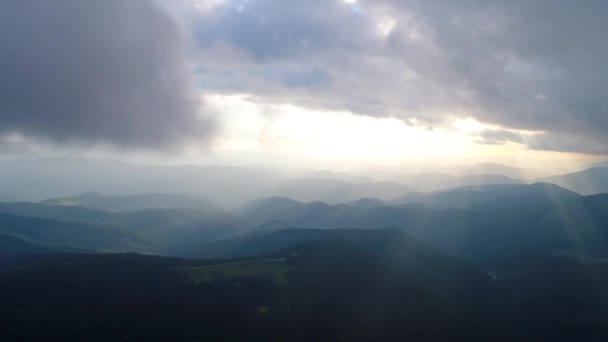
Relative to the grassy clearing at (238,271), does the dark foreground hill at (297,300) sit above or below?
below

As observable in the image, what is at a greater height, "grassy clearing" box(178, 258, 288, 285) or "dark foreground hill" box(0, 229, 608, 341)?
"grassy clearing" box(178, 258, 288, 285)

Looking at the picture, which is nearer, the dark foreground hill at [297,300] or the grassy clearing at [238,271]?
the dark foreground hill at [297,300]

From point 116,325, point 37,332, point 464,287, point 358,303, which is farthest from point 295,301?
point 464,287

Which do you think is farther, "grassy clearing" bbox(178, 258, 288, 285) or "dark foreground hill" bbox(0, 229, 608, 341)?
"grassy clearing" bbox(178, 258, 288, 285)

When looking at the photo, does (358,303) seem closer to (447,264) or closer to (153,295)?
(153,295)

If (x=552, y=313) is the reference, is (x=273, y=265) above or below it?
above
